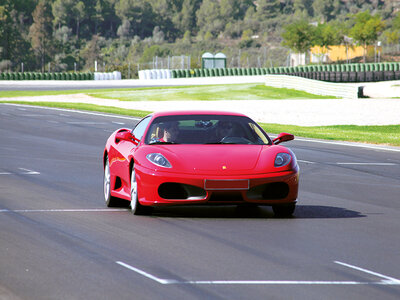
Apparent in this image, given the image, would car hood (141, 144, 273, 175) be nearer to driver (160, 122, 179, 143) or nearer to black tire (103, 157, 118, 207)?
driver (160, 122, 179, 143)

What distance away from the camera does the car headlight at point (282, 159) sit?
1041 cm

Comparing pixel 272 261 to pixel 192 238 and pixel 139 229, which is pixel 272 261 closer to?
pixel 192 238

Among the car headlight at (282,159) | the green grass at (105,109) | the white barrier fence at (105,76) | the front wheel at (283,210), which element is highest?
the car headlight at (282,159)

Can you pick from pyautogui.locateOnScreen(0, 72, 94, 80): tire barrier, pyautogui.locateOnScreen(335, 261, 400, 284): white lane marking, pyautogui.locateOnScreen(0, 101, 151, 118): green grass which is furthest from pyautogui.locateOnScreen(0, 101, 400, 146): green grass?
pyautogui.locateOnScreen(0, 72, 94, 80): tire barrier

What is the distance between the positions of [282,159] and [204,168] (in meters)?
0.95

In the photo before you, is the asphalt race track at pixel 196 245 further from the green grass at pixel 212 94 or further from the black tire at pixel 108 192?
the green grass at pixel 212 94

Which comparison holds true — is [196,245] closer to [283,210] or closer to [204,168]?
[204,168]

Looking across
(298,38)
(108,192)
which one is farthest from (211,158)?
(298,38)

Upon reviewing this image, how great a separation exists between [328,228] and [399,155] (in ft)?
38.7

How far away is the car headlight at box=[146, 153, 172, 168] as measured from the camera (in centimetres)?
1027

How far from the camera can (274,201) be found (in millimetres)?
10344

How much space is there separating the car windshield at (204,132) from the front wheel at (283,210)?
Answer: 84 centimetres

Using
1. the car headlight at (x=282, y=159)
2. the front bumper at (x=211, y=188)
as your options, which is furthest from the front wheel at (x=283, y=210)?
the car headlight at (x=282, y=159)

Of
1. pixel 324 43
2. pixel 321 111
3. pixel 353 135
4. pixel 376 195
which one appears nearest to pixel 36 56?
pixel 324 43
